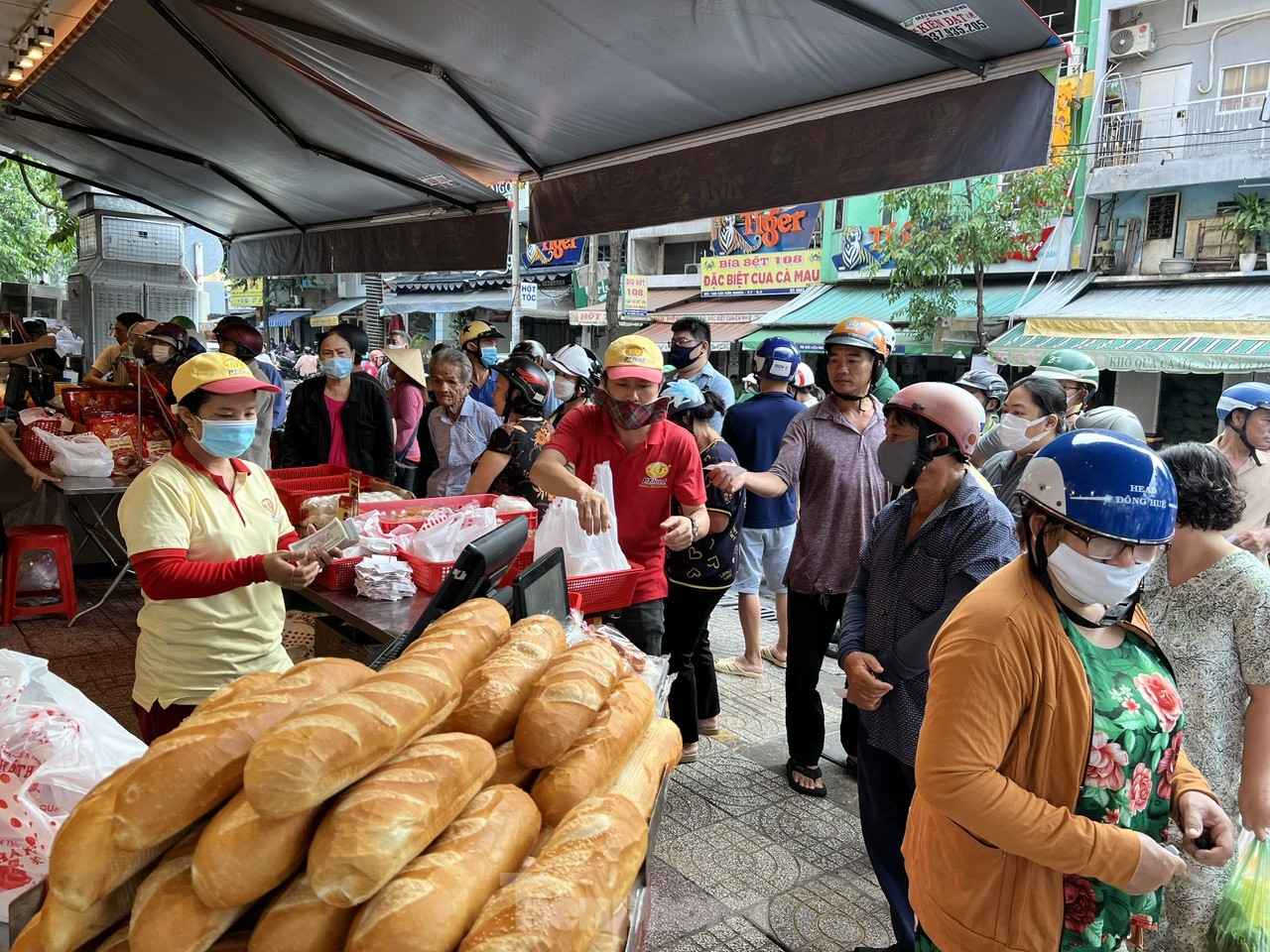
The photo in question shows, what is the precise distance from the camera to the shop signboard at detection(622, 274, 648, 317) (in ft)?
61.6

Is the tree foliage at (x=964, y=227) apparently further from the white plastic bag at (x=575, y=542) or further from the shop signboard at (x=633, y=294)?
the white plastic bag at (x=575, y=542)

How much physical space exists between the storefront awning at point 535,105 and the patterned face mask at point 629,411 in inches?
56.8

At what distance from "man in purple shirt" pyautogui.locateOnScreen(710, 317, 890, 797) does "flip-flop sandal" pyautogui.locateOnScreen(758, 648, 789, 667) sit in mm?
1755

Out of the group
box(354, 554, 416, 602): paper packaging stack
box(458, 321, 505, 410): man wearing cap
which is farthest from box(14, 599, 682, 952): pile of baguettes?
box(458, 321, 505, 410): man wearing cap

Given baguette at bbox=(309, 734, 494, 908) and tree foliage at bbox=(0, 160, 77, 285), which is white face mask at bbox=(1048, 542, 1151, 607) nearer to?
baguette at bbox=(309, 734, 494, 908)

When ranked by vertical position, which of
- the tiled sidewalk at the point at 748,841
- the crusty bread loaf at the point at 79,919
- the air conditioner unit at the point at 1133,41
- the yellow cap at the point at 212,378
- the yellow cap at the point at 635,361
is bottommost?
the tiled sidewalk at the point at 748,841

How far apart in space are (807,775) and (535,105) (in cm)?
399

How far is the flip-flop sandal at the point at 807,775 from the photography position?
423cm

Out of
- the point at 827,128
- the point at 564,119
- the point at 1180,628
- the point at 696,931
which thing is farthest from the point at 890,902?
the point at 564,119

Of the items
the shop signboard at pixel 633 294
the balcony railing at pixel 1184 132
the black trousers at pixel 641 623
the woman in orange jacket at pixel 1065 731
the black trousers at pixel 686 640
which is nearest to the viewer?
the woman in orange jacket at pixel 1065 731

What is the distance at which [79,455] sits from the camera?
5.73m

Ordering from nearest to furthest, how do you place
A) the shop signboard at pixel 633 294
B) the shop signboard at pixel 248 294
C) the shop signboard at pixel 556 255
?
the shop signboard at pixel 633 294 → the shop signboard at pixel 556 255 → the shop signboard at pixel 248 294

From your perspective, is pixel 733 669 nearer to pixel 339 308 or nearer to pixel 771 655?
pixel 771 655

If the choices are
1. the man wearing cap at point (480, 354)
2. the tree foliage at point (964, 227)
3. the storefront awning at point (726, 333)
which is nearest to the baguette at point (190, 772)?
the man wearing cap at point (480, 354)
